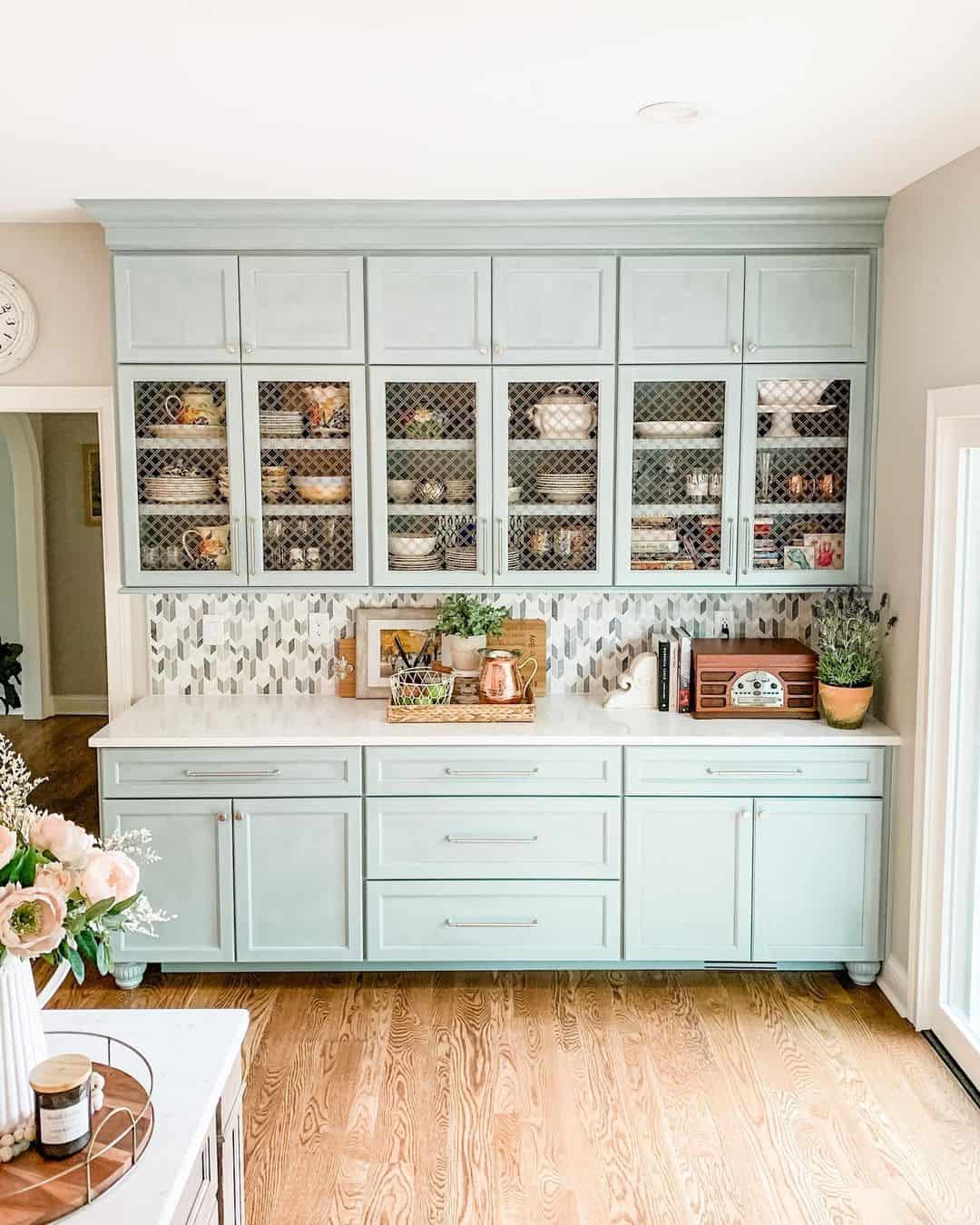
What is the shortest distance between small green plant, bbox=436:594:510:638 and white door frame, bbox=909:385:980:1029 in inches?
55.2

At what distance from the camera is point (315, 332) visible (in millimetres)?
3789

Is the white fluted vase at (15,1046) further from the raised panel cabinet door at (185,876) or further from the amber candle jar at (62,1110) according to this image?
the raised panel cabinet door at (185,876)

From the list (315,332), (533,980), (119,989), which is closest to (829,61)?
(315,332)

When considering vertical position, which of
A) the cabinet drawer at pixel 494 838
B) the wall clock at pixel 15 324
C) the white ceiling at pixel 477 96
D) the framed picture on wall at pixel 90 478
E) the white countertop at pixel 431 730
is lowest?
the cabinet drawer at pixel 494 838

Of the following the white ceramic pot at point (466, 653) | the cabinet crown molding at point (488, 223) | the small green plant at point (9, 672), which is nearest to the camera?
the cabinet crown molding at point (488, 223)

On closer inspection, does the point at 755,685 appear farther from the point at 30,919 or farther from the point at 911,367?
the point at 30,919

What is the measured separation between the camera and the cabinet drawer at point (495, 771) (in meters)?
3.69

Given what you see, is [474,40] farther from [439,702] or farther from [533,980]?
[533,980]

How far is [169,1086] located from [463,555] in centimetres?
230

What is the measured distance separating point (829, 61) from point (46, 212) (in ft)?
8.50

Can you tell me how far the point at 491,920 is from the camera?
374cm

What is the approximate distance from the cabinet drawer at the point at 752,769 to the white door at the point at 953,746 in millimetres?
262

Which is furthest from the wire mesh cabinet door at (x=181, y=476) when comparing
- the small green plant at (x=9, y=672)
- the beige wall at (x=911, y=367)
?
the small green plant at (x=9, y=672)

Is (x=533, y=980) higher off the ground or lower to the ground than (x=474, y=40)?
lower
